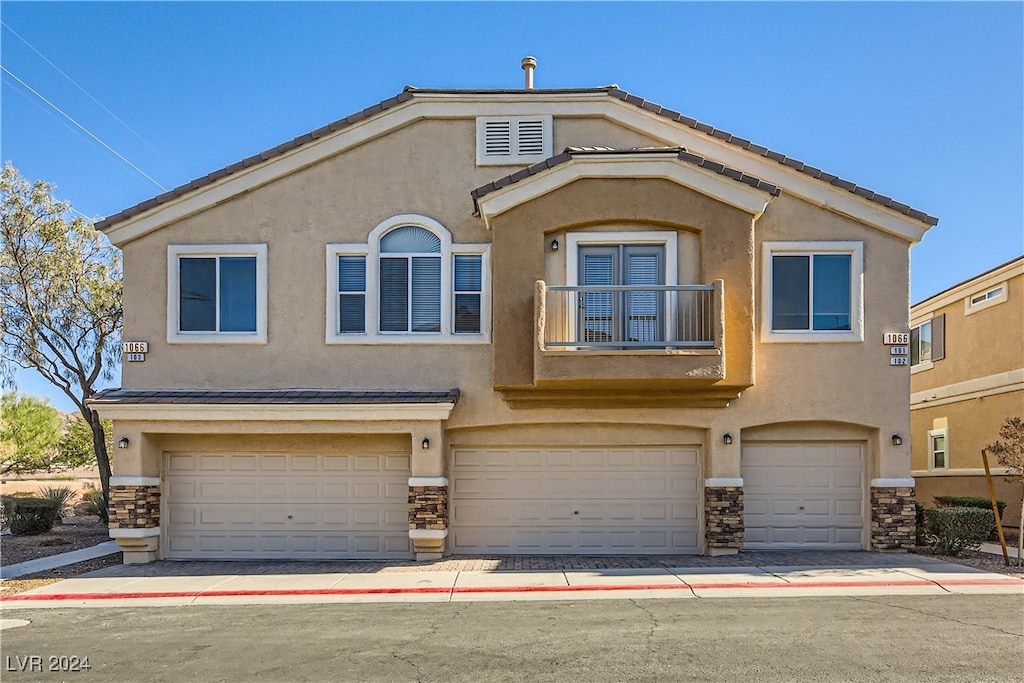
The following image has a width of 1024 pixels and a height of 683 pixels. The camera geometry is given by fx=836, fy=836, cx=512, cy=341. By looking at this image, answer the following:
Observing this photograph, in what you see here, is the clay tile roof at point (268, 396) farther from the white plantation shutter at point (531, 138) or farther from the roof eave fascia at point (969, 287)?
the roof eave fascia at point (969, 287)

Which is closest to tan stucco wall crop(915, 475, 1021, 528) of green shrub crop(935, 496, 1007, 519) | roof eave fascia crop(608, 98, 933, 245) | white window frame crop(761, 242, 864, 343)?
green shrub crop(935, 496, 1007, 519)

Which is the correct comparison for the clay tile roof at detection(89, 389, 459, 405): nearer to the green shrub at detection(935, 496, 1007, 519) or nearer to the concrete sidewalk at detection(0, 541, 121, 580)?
the concrete sidewalk at detection(0, 541, 121, 580)

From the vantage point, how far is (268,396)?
1552 centimetres

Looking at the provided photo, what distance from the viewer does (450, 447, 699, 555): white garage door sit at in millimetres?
15914

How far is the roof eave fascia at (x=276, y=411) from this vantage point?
15.0m

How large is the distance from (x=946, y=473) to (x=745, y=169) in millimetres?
12103

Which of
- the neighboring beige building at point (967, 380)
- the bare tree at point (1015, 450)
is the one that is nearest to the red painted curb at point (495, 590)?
the bare tree at point (1015, 450)

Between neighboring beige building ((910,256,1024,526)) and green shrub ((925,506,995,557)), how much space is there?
15.5 feet

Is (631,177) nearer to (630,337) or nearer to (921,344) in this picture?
(630,337)

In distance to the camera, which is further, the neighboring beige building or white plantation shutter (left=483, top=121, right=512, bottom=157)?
the neighboring beige building

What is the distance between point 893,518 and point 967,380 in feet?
28.9

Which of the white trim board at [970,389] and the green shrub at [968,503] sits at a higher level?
the white trim board at [970,389]

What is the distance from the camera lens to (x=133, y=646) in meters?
9.70

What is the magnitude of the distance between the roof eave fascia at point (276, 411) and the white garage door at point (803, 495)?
6.05 metres
